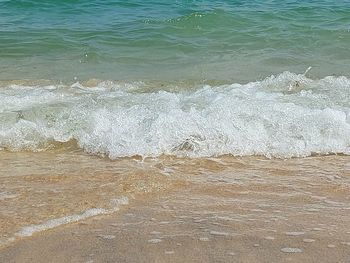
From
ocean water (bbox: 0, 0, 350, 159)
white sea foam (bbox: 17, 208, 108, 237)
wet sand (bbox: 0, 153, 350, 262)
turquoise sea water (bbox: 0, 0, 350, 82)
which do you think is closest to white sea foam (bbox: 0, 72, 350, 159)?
ocean water (bbox: 0, 0, 350, 159)

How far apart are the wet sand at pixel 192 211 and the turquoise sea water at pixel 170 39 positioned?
3422mm

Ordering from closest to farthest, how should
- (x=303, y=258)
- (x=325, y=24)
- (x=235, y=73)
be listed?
(x=303, y=258) → (x=235, y=73) → (x=325, y=24)

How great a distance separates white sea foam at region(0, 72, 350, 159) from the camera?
4941 mm

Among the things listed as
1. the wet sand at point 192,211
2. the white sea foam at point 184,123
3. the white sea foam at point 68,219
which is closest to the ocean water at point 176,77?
the white sea foam at point 184,123

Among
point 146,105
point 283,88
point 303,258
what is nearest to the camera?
point 303,258

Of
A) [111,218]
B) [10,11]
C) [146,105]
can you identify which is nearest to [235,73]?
[146,105]

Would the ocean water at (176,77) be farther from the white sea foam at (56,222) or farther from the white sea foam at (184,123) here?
the white sea foam at (56,222)

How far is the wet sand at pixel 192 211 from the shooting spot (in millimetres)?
2990

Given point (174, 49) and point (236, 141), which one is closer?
point (236, 141)

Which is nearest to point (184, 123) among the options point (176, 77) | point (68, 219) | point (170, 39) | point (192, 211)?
point (192, 211)

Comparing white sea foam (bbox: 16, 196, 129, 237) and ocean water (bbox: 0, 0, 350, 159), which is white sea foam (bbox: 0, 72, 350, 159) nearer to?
ocean water (bbox: 0, 0, 350, 159)

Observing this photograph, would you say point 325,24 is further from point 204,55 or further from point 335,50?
point 204,55

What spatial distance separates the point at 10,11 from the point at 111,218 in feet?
32.0

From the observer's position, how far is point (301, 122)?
5.35m
